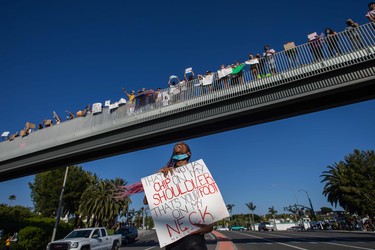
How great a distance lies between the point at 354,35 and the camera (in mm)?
9633

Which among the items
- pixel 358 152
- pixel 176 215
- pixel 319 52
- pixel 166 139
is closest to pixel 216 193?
pixel 176 215

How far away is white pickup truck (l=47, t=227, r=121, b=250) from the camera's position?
35.5 ft

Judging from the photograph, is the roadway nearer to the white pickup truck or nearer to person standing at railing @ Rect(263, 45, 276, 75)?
the white pickup truck

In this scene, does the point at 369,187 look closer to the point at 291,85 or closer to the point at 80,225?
the point at 291,85

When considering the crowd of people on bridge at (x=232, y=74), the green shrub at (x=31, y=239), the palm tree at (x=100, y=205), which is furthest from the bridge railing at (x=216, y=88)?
the palm tree at (x=100, y=205)

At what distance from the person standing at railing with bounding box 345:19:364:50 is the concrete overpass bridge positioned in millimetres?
40

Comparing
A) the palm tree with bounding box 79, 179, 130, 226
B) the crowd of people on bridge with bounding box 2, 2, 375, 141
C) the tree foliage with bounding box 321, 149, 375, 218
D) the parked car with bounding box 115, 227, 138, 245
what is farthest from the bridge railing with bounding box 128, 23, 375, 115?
the tree foliage with bounding box 321, 149, 375, 218

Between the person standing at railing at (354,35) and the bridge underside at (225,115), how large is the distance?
795mm

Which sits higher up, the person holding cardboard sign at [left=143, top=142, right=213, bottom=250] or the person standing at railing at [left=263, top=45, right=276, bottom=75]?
the person standing at railing at [left=263, top=45, right=276, bottom=75]

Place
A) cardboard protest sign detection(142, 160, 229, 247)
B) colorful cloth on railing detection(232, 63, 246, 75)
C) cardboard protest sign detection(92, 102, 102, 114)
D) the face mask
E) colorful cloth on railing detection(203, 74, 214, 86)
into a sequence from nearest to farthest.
→ 1. cardboard protest sign detection(142, 160, 229, 247)
2. the face mask
3. colorful cloth on railing detection(232, 63, 246, 75)
4. colorful cloth on railing detection(203, 74, 214, 86)
5. cardboard protest sign detection(92, 102, 102, 114)

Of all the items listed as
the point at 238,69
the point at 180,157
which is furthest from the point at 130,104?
the point at 180,157

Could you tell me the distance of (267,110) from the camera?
11664 mm

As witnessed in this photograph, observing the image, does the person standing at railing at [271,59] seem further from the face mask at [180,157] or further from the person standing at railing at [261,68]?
the face mask at [180,157]

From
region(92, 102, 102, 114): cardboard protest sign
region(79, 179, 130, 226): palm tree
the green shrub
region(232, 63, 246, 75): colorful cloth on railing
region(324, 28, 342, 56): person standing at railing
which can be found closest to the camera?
region(324, 28, 342, 56): person standing at railing
